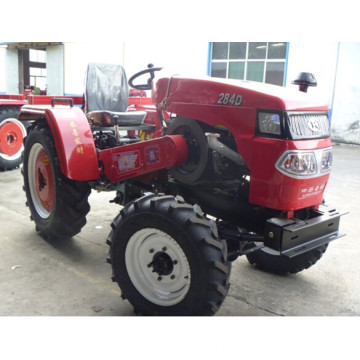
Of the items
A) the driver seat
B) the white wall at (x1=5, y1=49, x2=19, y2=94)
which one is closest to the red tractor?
the driver seat

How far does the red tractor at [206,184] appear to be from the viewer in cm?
216

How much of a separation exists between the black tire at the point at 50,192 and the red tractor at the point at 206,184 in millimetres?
17

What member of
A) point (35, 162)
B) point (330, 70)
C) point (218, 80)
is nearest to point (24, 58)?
point (330, 70)

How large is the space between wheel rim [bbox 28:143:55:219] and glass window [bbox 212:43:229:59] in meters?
11.2

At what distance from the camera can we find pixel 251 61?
13430 millimetres

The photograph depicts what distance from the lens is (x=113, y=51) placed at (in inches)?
612

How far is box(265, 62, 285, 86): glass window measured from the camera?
12752 millimetres

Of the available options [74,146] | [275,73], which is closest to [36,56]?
[275,73]

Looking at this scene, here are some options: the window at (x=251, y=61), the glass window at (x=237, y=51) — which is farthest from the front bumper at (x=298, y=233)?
the glass window at (x=237, y=51)

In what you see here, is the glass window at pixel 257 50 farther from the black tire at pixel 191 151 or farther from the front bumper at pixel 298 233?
the front bumper at pixel 298 233

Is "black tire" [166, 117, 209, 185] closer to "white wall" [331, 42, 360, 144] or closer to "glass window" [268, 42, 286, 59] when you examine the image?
"white wall" [331, 42, 360, 144]

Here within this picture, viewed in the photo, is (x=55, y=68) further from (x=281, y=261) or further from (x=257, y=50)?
(x=281, y=261)

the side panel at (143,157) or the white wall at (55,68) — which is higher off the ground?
the white wall at (55,68)

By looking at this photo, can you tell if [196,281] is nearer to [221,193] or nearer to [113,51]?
[221,193]
